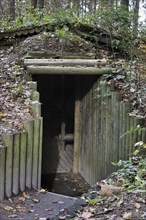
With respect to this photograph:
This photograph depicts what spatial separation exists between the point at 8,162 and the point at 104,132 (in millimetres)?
2805

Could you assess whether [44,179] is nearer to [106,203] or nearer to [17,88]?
[17,88]

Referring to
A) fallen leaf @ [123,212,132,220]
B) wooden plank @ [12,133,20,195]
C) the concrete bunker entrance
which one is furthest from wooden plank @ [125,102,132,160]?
the concrete bunker entrance

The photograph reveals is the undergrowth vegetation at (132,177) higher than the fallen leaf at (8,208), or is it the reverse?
the undergrowth vegetation at (132,177)

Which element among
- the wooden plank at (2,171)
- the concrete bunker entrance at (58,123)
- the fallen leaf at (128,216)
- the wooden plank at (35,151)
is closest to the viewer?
the fallen leaf at (128,216)

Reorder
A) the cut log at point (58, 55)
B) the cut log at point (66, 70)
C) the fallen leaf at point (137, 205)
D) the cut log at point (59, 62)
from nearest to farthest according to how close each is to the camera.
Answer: the fallen leaf at point (137, 205) < the cut log at point (66, 70) < the cut log at point (59, 62) < the cut log at point (58, 55)

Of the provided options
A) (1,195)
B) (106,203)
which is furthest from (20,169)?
(106,203)

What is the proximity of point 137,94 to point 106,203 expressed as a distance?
3.55 meters

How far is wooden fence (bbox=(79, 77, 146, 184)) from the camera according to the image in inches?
258

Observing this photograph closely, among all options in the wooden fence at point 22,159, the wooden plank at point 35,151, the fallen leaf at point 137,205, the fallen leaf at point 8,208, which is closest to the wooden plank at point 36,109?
the wooden fence at point 22,159

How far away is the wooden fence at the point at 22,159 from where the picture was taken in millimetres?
5656

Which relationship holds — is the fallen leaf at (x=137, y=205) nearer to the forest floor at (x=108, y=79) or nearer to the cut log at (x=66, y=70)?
the forest floor at (x=108, y=79)

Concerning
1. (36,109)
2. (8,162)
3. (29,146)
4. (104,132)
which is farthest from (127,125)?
(8,162)

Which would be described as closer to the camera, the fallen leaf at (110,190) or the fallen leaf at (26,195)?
the fallen leaf at (110,190)

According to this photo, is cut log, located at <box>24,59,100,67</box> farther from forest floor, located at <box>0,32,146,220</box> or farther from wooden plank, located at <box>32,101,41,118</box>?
wooden plank, located at <box>32,101,41,118</box>
